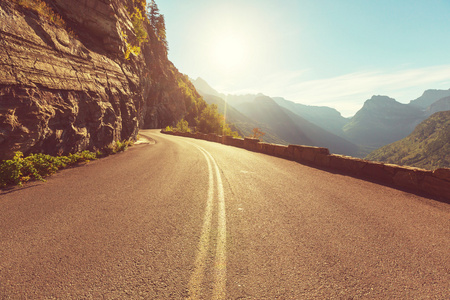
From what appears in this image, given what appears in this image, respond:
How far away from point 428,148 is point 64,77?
244m

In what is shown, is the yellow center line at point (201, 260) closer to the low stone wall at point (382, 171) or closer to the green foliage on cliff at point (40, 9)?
the low stone wall at point (382, 171)

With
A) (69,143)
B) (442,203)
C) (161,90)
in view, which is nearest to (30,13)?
(69,143)

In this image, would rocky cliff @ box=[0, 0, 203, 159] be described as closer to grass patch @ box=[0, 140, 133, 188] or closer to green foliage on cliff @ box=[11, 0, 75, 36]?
green foliage on cliff @ box=[11, 0, 75, 36]

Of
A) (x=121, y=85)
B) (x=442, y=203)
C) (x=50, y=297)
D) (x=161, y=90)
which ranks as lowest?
(x=50, y=297)

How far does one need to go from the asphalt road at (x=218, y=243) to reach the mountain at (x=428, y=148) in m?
197

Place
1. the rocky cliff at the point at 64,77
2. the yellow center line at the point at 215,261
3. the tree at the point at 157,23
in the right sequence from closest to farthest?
the yellow center line at the point at 215,261
the rocky cliff at the point at 64,77
the tree at the point at 157,23

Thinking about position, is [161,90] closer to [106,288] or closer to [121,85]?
[121,85]

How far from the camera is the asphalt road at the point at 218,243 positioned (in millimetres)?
2033

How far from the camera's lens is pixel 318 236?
10.0 ft

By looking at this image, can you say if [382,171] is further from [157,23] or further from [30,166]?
[157,23]

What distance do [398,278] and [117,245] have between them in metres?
3.86

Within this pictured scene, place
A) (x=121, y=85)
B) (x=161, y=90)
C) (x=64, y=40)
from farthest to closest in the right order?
(x=161, y=90)
(x=121, y=85)
(x=64, y=40)

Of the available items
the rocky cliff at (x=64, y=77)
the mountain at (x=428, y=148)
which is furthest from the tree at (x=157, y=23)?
the mountain at (x=428, y=148)

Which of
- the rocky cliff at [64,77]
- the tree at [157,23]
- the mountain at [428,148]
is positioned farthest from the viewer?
the mountain at [428,148]
